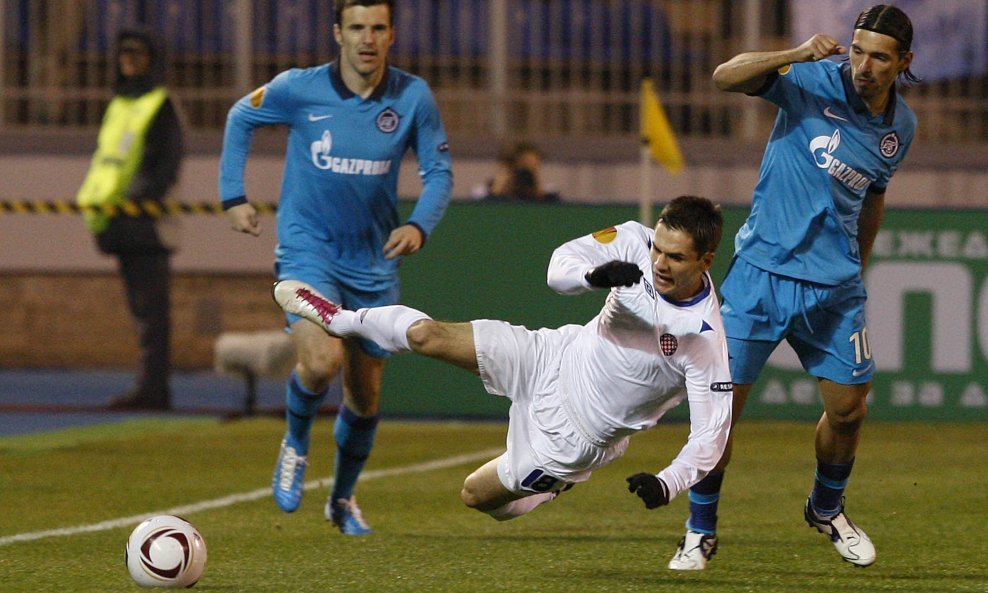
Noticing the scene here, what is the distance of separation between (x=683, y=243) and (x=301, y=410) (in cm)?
252

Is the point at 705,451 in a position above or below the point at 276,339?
above

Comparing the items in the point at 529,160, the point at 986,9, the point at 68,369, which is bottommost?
the point at 68,369

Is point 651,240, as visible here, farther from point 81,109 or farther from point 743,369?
point 81,109

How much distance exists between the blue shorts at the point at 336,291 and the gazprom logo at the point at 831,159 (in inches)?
82.5

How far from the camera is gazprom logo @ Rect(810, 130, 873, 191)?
655cm

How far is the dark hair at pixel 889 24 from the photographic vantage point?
6309 millimetres

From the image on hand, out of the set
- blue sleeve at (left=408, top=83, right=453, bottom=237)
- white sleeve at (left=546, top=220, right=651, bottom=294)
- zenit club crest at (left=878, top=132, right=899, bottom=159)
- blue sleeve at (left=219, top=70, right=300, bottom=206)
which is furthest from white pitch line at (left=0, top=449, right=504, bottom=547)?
zenit club crest at (left=878, top=132, right=899, bottom=159)

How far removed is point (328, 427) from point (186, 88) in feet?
16.0

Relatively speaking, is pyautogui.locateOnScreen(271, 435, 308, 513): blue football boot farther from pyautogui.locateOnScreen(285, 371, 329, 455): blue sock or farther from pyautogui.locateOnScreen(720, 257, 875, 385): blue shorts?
pyautogui.locateOnScreen(720, 257, 875, 385): blue shorts

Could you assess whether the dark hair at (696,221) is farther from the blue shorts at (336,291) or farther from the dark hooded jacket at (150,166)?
the dark hooded jacket at (150,166)

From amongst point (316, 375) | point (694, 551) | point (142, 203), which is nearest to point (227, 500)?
point (316, 375)

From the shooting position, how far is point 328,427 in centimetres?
1227

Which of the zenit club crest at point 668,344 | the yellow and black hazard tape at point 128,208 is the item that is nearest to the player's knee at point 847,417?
the zenit club crest at point 668,344

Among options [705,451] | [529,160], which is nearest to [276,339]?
[529,160]
